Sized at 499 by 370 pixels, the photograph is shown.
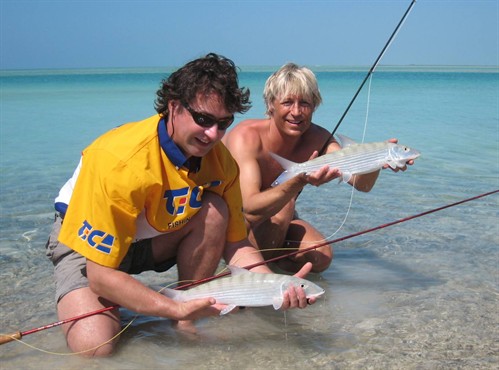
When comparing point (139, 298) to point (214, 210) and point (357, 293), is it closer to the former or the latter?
point (214, 210)

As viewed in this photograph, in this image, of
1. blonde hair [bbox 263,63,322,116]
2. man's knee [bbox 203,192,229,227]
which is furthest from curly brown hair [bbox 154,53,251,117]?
blonde hair [bbox 263,63,322,116]

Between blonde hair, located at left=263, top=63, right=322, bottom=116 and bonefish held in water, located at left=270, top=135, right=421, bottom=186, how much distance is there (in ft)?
1.92

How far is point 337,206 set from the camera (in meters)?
7.38

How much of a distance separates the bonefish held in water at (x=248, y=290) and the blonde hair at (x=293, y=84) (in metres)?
1.66

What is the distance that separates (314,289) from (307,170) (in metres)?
1.07

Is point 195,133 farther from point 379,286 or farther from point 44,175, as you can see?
point 44,175

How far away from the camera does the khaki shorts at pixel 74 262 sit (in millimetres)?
3576

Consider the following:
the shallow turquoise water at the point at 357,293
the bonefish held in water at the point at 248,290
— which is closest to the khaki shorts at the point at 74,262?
the shallow turquoise water at the point at 357,293

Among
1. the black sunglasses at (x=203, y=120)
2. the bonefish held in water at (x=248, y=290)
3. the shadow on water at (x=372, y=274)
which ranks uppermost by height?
the black sunglasses at (x=203, y=120)

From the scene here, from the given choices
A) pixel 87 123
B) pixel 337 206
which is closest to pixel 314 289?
pixel 337 206

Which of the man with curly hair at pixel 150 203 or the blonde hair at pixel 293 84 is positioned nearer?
the man with curly hair at pixel 150 203

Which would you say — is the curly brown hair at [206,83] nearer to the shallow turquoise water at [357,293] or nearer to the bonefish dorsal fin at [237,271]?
the bonefish dorsal fin at [237,271]

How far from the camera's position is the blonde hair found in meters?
4.45

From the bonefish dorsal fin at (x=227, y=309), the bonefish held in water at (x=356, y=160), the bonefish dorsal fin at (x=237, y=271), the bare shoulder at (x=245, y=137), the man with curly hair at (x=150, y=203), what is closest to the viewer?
the man with curly hair at (x=150, y=203)
